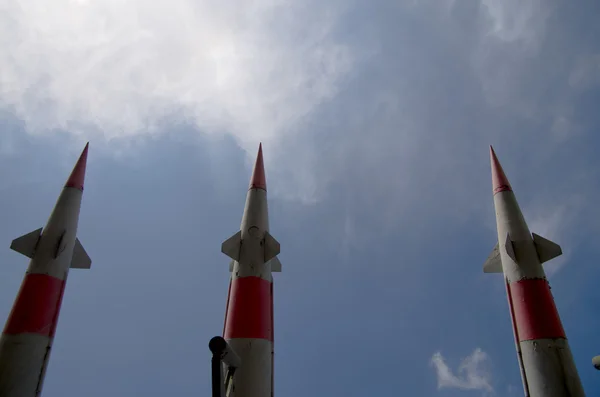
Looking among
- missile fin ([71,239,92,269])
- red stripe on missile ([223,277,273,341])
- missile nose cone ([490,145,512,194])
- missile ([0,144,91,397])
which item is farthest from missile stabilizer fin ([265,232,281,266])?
missile nose cone ([490,145,512,194])

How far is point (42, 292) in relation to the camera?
9.83 metres

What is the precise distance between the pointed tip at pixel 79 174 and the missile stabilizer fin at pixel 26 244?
6.00 feet

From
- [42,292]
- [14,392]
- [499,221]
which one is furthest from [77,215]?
[499,221]

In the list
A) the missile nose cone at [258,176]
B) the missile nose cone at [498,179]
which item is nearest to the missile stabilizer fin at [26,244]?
the missile nose cone at [258,176]

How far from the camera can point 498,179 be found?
39.4 ft

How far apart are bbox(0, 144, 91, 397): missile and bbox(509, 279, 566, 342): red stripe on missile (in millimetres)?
10666

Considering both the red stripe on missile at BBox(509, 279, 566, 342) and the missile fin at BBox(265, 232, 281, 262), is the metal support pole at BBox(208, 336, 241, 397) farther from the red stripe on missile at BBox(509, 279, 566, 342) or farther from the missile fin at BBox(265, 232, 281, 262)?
the red stripe on missile at BBox(509, 279, 566, 342)

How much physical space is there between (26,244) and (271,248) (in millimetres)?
6198

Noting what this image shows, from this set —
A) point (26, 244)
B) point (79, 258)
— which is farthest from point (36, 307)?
point (79, 258)

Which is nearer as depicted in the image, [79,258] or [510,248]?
[510,248]

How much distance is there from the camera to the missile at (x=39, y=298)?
8945 mm

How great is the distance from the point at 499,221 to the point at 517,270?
1.59 m

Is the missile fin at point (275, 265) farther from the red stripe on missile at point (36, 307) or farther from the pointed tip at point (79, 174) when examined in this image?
the pointed tip at point (79, 174)

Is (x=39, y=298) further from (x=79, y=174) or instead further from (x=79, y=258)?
(x=79, y=174)
